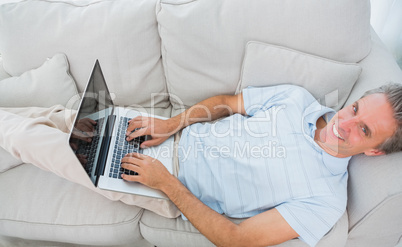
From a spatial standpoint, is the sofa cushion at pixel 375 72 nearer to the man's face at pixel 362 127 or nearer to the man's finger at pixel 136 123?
the man's face at pixel 362 127

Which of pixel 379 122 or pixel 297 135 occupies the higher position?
pixel 379 122

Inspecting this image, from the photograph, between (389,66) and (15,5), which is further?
(15,5)

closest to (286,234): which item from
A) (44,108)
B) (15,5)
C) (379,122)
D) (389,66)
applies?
(379,122)

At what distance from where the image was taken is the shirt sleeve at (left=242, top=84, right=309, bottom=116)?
121 centimetres

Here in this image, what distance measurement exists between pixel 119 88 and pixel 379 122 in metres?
1.18

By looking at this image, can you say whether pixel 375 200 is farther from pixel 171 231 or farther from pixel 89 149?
pixel 89 149

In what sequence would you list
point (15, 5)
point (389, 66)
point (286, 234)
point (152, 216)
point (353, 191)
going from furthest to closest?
point (15, 5)
point (389, 66)
point (152, 216)
point (353, 191)
point (286, 234)

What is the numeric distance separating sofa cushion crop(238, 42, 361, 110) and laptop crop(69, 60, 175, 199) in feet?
Answer: 1.78

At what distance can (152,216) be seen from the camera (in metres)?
1.13

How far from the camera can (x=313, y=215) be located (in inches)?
36.2

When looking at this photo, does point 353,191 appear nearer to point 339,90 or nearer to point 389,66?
point 339,90

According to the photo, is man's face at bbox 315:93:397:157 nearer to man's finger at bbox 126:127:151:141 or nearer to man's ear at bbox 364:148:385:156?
man's ear at bbox 364:148:385:156

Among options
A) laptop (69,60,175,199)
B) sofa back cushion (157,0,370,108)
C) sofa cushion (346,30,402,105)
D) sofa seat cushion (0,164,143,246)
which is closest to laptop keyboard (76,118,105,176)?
laptop (69,60,175,199)

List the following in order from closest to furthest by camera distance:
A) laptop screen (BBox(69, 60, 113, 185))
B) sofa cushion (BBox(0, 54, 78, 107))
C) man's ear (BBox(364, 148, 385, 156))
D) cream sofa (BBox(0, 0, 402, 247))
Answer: laptop screen (BBox(69, 60, 113, 185)), man's ear (BBox(364, 148, 385, 156)), cream sofa (BBox(0, 0, 402, 247)), sofa cushion (BBox(0, 54, 78, 107))
